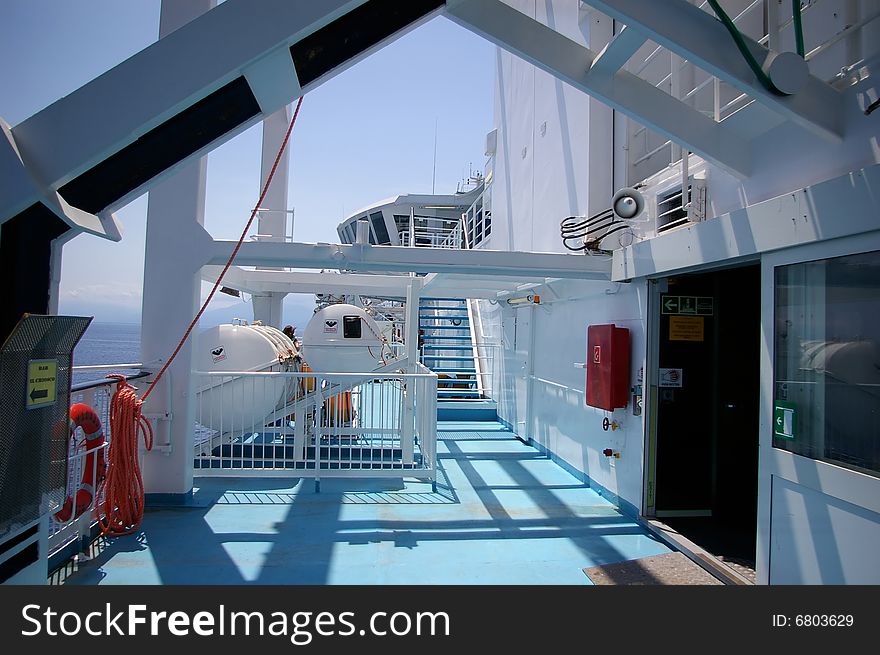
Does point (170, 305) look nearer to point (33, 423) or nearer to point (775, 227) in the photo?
point (33, 423)

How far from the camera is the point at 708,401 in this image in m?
5.07

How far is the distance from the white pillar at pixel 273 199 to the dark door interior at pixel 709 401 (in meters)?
6.63

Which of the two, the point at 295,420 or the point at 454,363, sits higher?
the point at 454,363

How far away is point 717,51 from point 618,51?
64cm

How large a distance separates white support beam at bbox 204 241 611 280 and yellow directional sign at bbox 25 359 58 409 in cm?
283

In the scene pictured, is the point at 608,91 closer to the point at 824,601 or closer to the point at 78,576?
the point at 824,601

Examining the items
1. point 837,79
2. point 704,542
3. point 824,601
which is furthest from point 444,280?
point 824,601

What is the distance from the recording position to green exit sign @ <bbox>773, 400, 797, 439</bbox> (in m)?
3.03

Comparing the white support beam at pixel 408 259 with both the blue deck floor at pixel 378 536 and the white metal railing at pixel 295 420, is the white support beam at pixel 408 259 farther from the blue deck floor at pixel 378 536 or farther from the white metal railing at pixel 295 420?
the blue deck floor at pixel 378 536

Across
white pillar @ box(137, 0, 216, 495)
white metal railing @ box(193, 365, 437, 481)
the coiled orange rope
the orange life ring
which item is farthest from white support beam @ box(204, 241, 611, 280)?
the orange life ring

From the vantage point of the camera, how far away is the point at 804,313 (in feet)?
9.93

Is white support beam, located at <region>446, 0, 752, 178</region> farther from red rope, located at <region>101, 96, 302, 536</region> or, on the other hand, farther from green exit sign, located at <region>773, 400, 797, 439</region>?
red rope, located at <region>101, 96, 302, 536</region>

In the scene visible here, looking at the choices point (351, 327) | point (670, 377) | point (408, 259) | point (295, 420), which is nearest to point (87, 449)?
point (295, 420)

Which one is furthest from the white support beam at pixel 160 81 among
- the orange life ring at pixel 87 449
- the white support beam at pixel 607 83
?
the orange life ring at pixel 87 449
